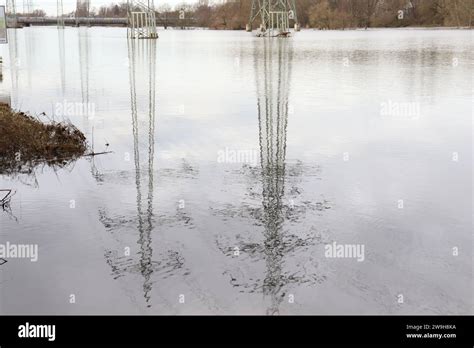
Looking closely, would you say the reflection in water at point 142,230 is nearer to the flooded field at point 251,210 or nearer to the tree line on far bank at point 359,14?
the flooded field at point 251,210

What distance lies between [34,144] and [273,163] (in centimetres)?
440

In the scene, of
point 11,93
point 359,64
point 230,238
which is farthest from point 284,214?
point 359,64

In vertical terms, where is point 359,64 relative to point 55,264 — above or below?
above

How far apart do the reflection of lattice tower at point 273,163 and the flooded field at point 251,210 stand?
0.03 m

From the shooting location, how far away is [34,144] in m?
12.2

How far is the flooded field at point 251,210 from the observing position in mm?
6348

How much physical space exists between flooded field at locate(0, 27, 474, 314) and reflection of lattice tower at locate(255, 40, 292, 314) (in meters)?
0.03

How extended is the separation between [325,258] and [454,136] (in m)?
7.42

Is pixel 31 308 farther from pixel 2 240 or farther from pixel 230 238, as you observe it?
pixel 230 238

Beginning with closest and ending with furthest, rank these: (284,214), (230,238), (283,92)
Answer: (230,238) → (284,214) → (283,92)

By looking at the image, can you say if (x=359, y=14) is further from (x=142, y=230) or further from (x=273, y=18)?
(x=142, y=230)

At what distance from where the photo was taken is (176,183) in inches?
404

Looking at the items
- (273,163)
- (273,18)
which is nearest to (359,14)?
(273,18)
